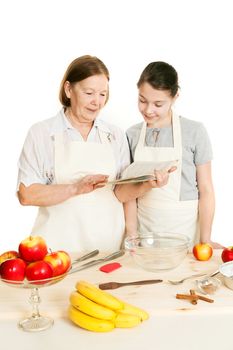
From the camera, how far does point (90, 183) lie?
2248 millimetres

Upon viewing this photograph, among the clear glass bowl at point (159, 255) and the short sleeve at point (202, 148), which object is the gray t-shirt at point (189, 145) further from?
the clear glass bowl at point (159, 255)

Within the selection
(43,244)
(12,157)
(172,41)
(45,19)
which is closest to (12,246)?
(12,157)

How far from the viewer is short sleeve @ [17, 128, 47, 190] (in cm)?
227

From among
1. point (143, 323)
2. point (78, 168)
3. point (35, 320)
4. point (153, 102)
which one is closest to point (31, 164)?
point (78, 168)

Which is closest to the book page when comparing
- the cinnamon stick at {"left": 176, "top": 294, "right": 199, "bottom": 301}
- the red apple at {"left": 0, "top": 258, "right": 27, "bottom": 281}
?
the cinnamon stick at {"left": 176, "top": 294, "right": 199, "bottom": 301}

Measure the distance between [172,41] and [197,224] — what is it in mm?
1334

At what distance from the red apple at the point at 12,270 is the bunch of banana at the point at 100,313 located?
0.19 meters

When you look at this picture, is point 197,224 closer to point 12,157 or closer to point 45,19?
point 12,157

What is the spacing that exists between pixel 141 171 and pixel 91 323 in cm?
98

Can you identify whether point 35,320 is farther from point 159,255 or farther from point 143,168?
point 143,168

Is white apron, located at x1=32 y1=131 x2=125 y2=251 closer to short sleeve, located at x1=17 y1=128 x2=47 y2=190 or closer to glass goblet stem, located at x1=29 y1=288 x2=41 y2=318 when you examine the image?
short sleeve, located at x1=17 y1=128 x2=47 y2=190

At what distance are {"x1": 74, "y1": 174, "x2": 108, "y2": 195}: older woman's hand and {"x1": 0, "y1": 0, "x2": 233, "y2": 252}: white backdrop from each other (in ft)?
3.03

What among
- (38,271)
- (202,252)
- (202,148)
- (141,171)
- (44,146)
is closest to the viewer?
(38,271)

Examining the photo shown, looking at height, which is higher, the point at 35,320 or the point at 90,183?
the point at 90,183
